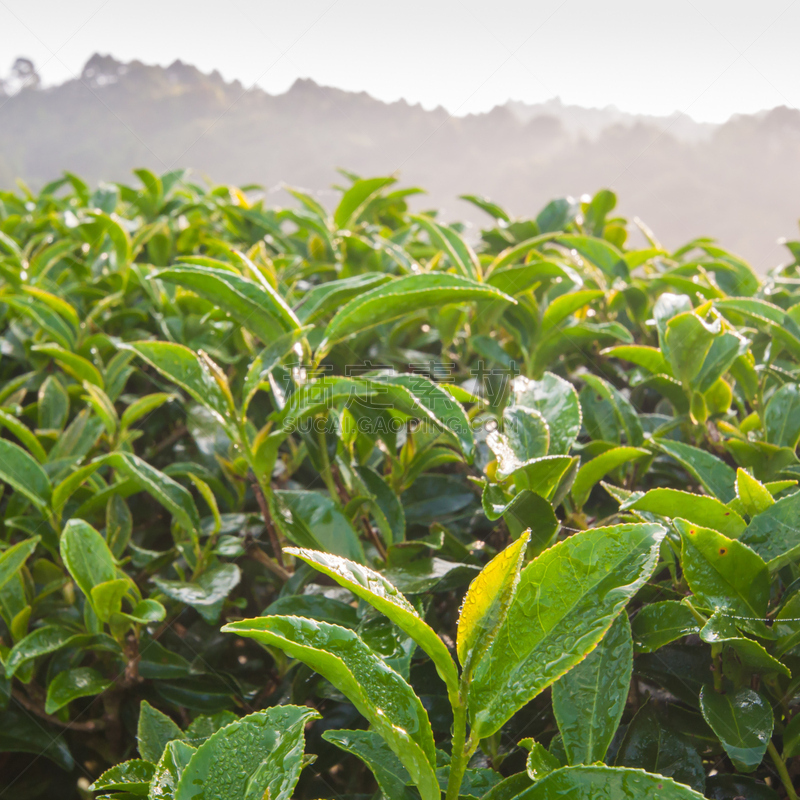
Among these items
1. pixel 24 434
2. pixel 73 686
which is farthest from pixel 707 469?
pixel 24 434

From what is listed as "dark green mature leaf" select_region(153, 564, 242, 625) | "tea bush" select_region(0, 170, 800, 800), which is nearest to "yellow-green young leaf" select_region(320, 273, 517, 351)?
"tea bush" select_region(0, 170, 800, 800)

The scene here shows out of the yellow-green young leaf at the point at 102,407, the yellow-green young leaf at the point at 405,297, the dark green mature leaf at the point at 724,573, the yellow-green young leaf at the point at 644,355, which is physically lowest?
the dark green mature leaf at the point at 724,573

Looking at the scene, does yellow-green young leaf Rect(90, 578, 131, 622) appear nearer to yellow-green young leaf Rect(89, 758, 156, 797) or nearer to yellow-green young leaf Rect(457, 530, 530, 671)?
yellow-green young leaf Rect(89, 758, 156, 797)

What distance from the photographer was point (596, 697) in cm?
55

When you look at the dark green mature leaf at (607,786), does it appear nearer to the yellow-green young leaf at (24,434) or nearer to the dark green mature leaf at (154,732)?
the dark green mature leaf at (154,732)

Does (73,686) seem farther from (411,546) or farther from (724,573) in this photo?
(724,573)

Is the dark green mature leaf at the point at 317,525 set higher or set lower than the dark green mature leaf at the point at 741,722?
higher

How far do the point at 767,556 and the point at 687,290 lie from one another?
2.17ft

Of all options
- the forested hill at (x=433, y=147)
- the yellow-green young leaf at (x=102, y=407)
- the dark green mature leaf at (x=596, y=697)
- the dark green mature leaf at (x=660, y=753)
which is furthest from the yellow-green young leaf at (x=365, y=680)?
the forested hill at (x=433, y=147)

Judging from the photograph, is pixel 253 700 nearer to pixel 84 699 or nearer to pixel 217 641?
pixel 217 641

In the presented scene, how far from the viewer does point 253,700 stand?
2.96 ft

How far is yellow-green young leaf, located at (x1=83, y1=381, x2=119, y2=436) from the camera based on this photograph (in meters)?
0.98

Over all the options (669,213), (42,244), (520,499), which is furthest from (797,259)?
(669,213)

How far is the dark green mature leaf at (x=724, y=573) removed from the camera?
0.58m
